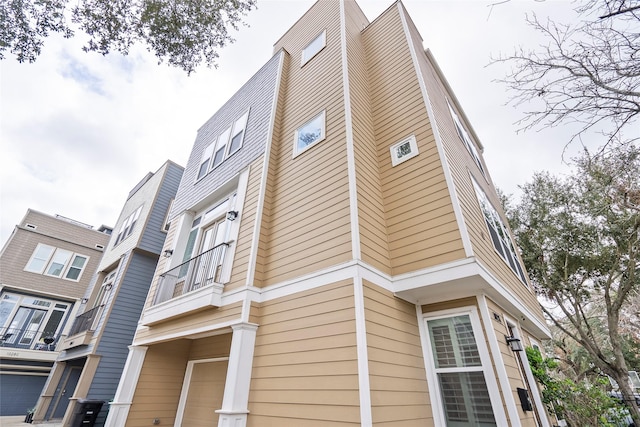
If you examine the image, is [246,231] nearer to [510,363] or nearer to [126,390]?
[126,390]

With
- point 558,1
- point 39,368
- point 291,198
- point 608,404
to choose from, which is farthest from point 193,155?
point 39,368

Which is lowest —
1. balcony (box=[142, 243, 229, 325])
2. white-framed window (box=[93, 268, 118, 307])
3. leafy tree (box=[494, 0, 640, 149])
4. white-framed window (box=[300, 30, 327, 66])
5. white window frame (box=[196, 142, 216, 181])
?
balcony (box=[142, 243, 229, 325])

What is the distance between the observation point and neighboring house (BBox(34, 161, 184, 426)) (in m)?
8.50

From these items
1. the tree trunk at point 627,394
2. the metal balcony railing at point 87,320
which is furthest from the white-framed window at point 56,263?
the tree trunk at point 627,394

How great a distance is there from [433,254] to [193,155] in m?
8.93

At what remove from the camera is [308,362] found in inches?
139

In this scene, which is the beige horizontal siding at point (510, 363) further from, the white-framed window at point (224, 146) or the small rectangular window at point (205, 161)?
the small rectangular window at point (205, 161)

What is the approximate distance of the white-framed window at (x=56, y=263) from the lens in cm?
1481

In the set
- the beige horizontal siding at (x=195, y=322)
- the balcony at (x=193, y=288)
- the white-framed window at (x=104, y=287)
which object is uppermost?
the white-framed window at (x=104, y=287)

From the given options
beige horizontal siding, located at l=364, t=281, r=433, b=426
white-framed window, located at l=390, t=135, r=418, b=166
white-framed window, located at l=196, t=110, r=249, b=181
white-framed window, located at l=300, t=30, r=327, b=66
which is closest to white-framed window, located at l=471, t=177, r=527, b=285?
white-framed window, located at l=390, t=135, r=418, b=166

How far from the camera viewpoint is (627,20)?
267 centimetres

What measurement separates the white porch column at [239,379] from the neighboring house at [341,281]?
0.02m

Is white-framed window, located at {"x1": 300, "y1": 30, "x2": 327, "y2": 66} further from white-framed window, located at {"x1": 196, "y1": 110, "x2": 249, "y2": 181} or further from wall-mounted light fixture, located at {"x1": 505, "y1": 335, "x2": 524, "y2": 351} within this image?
wall-mounted light fixture, located at {"x1": 505, "y1": 335, "x2": 524, "y2": 351}

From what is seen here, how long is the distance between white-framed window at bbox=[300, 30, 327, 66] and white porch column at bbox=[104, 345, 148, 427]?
328 inches
